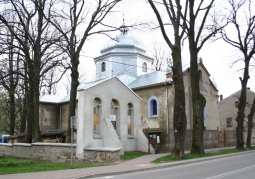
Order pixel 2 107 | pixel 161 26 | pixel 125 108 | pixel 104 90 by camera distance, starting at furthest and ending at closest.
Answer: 1. pixel 2 107
2. pixel 125 108
3. pixel 104 90
4. pixel 161 26

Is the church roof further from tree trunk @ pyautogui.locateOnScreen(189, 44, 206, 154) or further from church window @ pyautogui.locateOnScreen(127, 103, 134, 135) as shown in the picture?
tree trunk @ pyautogui.locateOnScreen(189, 44, 206, 154)

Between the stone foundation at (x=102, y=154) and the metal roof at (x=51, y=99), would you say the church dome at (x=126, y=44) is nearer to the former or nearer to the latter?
the metal roof at (x=51, y=99)

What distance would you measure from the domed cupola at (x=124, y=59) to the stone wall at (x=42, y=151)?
17.6 m

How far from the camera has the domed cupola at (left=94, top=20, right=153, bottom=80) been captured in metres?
39.4

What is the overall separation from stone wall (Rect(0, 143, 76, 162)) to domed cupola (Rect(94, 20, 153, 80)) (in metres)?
17.6

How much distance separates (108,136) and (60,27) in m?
8.45

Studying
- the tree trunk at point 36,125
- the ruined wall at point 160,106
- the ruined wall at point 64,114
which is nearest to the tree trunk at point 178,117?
the tree trunk at point 36,125

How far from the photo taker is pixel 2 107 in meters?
42.0

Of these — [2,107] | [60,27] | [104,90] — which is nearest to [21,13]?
[60,27]

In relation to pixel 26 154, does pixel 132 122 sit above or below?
above

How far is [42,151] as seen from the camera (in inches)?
821

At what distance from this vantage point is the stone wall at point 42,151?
1902cm

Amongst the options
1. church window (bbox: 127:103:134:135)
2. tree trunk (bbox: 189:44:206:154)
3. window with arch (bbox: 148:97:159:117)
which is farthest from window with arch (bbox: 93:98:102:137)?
window with arch (bbox: 148:97:159:117)

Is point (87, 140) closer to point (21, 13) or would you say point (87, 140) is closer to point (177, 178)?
point (177, 178)
